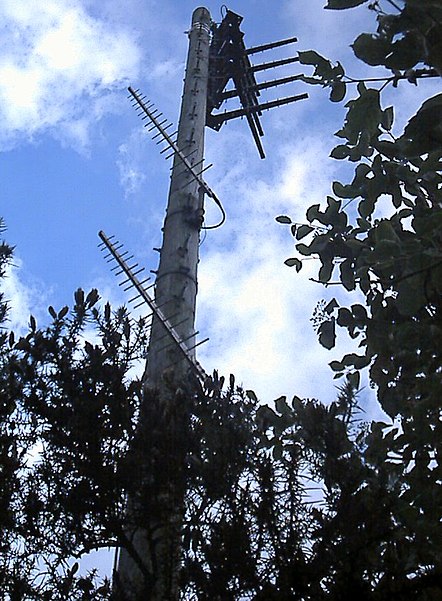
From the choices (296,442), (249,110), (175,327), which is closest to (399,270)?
(296,442)

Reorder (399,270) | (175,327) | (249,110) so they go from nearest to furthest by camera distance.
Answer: (399,270) → (175,327) → (249,110)

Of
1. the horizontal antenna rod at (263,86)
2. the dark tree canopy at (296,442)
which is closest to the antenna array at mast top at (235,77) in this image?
the horizontal antenna rod at (263,86)

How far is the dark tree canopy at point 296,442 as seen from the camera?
2.52m

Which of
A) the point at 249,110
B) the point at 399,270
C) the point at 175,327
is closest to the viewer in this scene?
the point at 399,270

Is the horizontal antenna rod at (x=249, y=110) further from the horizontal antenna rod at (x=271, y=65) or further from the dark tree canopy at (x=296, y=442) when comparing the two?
the dark tree canopy at (x=296, y=442)

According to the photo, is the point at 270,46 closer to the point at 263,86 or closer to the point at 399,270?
the point at 263,86

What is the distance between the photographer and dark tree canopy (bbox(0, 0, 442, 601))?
252 cm

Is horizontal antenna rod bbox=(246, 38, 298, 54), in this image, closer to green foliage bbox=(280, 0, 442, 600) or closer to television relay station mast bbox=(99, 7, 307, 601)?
television relay station mast bbox=(99, 7, 307, 601)

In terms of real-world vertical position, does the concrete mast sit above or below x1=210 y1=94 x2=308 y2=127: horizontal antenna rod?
below

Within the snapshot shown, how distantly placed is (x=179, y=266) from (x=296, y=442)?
3.25m

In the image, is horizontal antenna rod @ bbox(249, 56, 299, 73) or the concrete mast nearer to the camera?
the concrete mast

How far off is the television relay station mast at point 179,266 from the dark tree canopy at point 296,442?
0.06 metres

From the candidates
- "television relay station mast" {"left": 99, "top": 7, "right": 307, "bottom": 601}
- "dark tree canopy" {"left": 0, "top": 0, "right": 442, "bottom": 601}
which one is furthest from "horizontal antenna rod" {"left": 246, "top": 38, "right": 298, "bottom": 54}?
"dark tree canopy" {"left": 0, "top": 0, "right": 442, "bottom": 601}

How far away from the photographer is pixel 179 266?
20.7 ft
